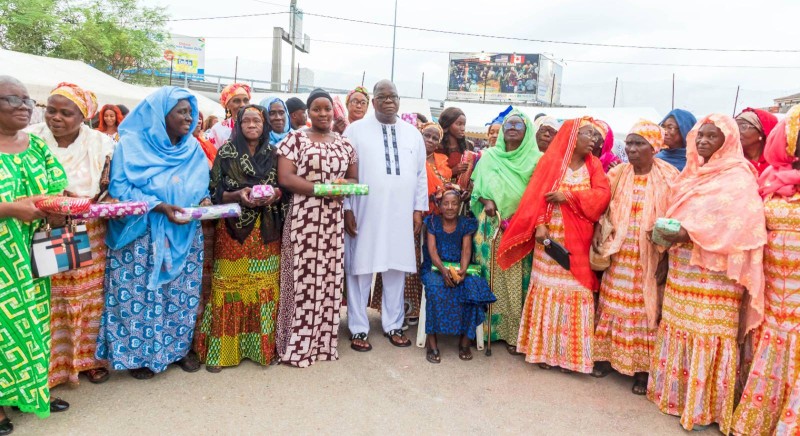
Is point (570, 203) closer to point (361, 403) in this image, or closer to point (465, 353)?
point (465, 353)

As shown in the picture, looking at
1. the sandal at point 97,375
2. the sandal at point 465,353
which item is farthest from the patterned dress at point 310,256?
the sandal at point 97,375

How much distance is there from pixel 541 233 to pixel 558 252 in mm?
196

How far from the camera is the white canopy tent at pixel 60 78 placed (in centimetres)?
980

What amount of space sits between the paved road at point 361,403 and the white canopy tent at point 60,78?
8991 millimetres

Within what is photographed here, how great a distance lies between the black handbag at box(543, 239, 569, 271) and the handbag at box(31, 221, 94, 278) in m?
3.18

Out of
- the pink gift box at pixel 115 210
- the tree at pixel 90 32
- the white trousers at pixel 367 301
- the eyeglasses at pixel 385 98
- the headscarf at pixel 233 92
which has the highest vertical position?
the tree at pixel 90 32

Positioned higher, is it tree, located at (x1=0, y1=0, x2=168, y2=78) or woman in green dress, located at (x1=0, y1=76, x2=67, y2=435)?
tree, located at (x1=0, y1=0, x2=168, y2=78)

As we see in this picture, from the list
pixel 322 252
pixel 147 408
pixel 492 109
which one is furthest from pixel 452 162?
pixel 492 109

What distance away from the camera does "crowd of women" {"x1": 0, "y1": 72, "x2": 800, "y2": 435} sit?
9.55 feet

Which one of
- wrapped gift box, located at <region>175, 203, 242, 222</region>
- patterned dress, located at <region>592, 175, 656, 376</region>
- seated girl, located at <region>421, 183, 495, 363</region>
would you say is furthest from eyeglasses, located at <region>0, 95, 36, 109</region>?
patterned dress, located at <region>592, 175, 656, 376</region>

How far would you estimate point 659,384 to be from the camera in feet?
11.2

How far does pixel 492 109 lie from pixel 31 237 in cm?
1913

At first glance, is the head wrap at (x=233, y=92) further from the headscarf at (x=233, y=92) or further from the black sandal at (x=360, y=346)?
the black sandal at (x=360, y=346)

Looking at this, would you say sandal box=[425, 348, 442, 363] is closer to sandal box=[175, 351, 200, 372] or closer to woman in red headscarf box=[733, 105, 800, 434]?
Result: sandal box=[175, 351, 200, 372]
